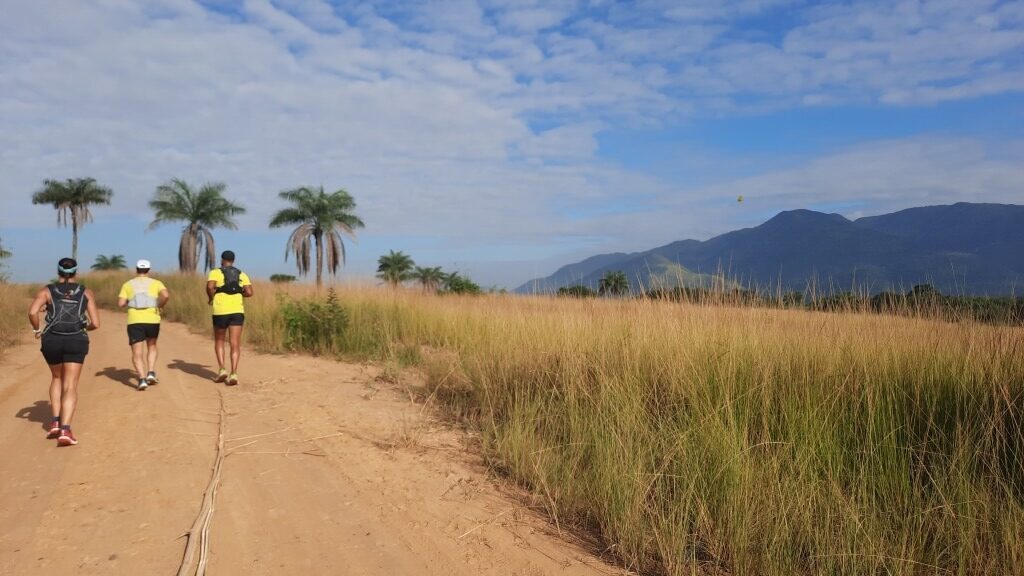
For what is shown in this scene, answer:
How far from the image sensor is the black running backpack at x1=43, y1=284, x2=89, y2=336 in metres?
6.01

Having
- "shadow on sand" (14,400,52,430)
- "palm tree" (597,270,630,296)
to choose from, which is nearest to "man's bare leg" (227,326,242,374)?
"shadow on sand" (14,400,52,430)

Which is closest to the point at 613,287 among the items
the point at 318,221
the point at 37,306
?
the point at 37,306

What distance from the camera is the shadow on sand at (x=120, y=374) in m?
8.44

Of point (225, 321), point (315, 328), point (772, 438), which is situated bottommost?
point (772, 438)

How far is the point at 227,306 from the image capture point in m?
8.58

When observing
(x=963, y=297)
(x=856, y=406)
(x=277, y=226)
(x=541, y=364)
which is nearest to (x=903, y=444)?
(x=856, y=406)

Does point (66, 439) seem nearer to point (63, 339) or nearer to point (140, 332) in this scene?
point (63, 339)

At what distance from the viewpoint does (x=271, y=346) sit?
1161cm

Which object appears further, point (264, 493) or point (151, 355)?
point (151, 355)

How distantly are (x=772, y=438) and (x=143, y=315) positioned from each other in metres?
8.26

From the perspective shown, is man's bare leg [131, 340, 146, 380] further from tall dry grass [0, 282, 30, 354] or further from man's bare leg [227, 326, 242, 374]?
tall dry grass [0, 282, 30, 354]

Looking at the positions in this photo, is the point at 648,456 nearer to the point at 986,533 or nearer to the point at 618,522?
the point at 618,522

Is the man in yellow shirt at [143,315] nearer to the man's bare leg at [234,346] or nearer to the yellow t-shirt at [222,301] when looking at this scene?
the yellow t-shirt at [222,301]

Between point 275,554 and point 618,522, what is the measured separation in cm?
215
